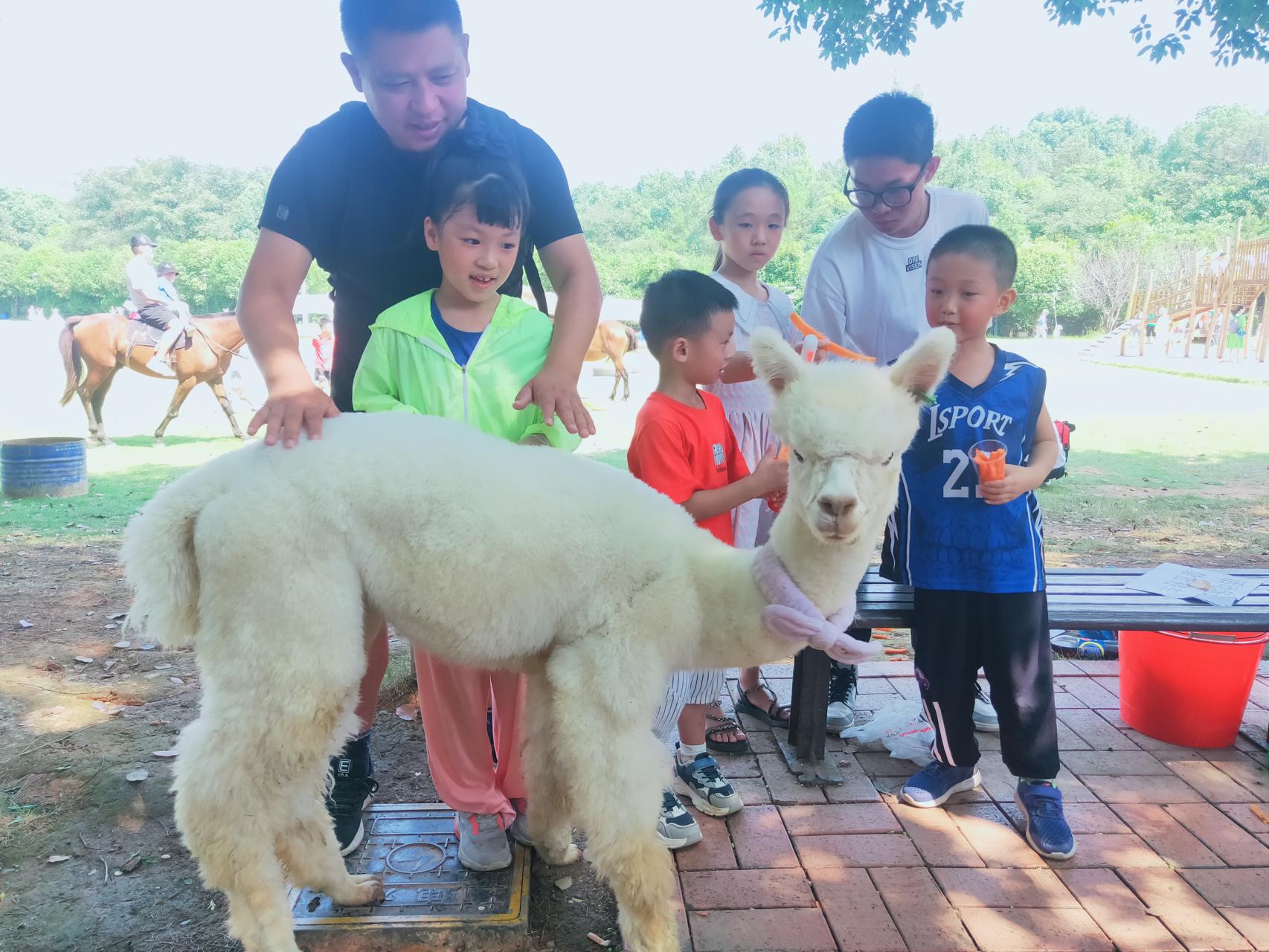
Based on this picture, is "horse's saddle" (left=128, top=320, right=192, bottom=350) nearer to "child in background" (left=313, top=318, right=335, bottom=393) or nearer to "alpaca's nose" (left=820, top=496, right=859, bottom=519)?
"child in background" (left=313, top=318, right=335, bottom=393)

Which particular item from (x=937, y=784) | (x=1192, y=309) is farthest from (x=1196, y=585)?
(x=1192, y=309)

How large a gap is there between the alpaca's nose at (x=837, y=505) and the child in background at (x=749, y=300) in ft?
4.40

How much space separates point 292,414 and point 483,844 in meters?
1.39

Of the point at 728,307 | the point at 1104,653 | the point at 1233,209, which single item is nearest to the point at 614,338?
the point at 1104,653

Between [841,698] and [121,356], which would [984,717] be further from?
[121,356]

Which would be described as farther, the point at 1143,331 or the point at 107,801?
the point at 1143,331

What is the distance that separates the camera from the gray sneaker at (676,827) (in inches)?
107

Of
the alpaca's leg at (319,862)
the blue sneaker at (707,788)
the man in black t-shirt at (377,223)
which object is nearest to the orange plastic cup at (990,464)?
the man in black t-shirt at (377,223)

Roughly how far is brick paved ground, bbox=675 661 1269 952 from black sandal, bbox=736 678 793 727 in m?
0.14

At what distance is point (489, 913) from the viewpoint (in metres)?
2.30

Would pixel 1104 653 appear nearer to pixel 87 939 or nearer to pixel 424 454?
pixel 424 454

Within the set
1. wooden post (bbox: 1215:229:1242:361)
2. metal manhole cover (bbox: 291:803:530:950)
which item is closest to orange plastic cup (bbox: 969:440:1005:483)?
metal manhole cover (bbox: 291:803:530:950)

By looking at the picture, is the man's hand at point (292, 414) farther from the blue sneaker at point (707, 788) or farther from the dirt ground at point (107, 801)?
the blue sneaker at point (707, 788)

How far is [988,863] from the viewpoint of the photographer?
2689 mm
